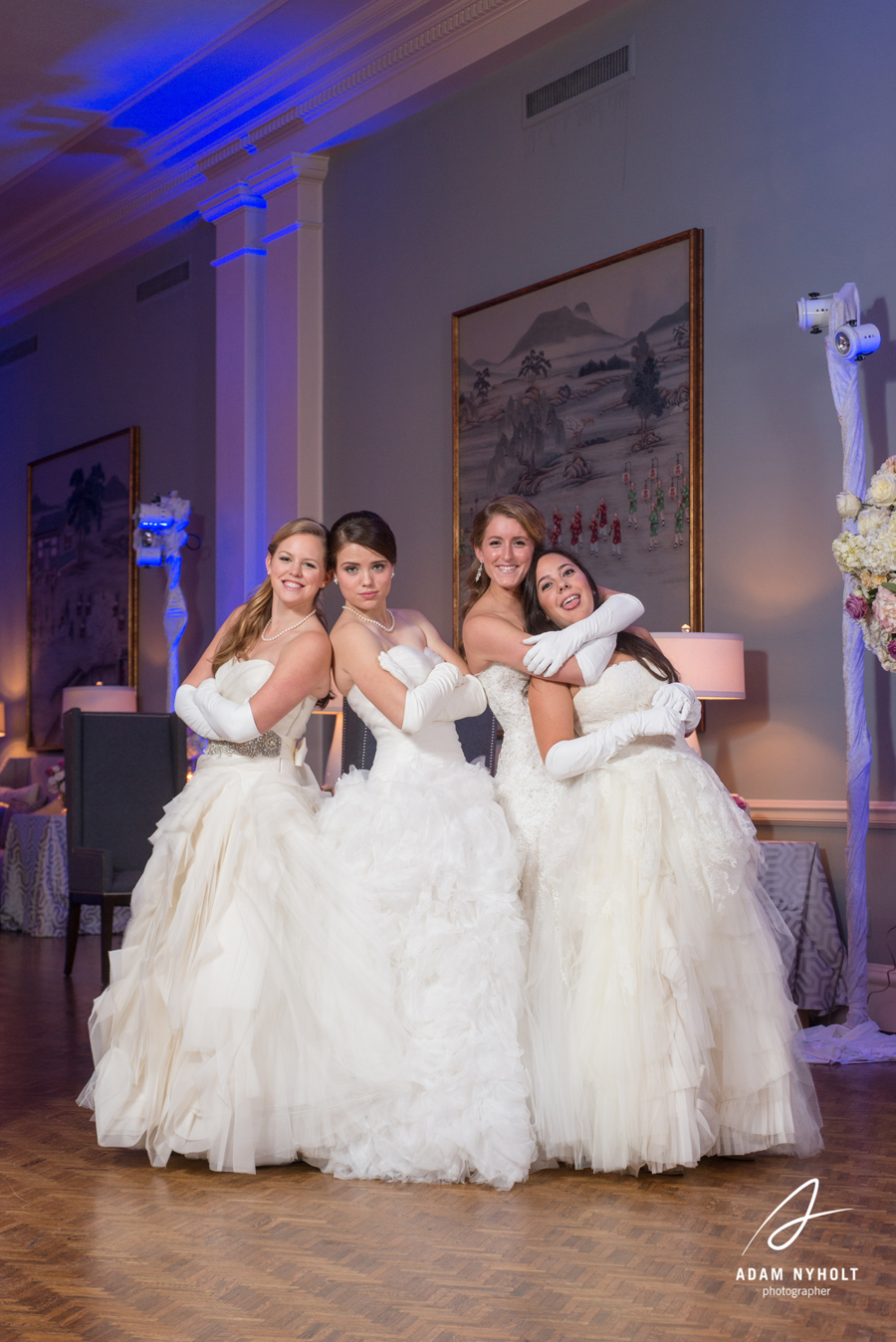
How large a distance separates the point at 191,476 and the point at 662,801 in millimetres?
6586

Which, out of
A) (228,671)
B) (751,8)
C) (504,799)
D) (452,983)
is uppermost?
(751,8)

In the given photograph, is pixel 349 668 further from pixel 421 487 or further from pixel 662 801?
pixel 421 487

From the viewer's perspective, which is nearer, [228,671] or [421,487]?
[228,671]

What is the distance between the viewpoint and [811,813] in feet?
17.9

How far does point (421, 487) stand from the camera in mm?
7496

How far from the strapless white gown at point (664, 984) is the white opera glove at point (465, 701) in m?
0.38

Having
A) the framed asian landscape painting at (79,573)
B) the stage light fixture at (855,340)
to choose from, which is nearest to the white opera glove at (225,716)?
the stage light fixture at (855,340)

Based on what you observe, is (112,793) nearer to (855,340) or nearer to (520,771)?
(520,771)

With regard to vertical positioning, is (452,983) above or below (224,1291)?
above

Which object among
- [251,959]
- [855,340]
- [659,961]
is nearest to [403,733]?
[251,959]

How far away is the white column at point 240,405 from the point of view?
338 inches

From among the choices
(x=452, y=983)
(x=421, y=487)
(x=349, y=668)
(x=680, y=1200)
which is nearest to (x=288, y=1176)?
(x=452, y=983)

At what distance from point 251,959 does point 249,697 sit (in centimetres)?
72

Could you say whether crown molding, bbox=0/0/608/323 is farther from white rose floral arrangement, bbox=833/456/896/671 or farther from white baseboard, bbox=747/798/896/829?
white rose floral arrangement, bbox=833/456/896/671
